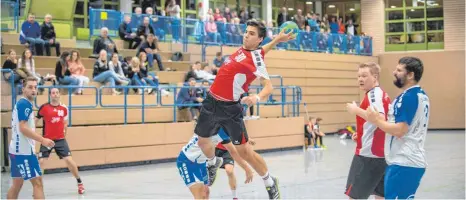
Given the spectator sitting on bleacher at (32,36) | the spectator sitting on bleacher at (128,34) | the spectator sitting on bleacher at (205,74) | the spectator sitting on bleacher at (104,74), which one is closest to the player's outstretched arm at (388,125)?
the spectator sitting on bleacher at (104,74)

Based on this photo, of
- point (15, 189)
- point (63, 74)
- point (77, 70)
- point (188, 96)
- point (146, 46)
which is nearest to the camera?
point (15, 189)

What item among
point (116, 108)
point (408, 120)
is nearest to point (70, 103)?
point (116, 108)

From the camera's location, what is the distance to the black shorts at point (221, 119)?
29.1 feet

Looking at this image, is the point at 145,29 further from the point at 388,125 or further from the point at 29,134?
the point at 388,125

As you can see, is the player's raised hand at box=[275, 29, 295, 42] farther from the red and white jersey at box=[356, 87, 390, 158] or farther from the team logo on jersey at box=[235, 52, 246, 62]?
the red and white jersey at box=[356, 87, 390, 158]

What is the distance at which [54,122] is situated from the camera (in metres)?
13.9

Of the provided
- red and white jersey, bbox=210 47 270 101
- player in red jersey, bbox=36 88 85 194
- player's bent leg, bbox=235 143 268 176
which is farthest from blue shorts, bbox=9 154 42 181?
player in red jersey, bbox=36 88 85 194

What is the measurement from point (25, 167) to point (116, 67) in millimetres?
11944

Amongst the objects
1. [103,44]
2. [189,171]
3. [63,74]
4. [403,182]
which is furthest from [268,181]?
[103,44]

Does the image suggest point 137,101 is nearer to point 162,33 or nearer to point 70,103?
point 70,103

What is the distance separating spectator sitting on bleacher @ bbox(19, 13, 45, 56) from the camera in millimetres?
22125

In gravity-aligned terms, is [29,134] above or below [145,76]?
below

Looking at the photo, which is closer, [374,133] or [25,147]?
[374,133]

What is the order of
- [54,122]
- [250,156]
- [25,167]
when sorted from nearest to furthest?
[250,156]
[25,167]
[54,122]
